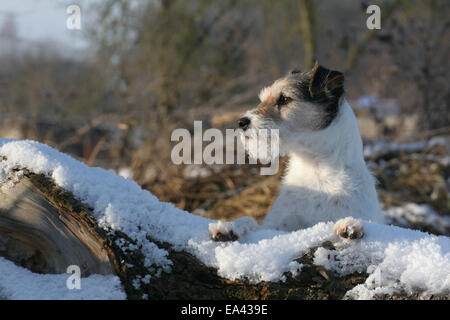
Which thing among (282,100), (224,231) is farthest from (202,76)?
(224,231)

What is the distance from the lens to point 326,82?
3.52 metres

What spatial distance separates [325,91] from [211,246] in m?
1.91

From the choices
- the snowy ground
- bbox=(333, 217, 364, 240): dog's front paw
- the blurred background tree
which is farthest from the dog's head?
the blurred background tree

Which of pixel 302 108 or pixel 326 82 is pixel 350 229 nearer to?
pixel 302 108

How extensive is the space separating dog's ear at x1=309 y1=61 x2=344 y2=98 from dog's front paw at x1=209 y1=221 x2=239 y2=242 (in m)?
1.71

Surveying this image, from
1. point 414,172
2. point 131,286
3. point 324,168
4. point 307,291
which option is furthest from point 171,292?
point 414,172

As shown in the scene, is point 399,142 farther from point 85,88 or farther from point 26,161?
point 85,88

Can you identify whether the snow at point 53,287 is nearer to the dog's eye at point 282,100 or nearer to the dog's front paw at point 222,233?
the dog's front paw at point 222,233

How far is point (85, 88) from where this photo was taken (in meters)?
11.9

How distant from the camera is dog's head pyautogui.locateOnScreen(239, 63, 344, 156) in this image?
3496 mm

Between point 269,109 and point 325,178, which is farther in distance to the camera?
point 269,109

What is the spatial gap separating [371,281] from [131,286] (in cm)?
121

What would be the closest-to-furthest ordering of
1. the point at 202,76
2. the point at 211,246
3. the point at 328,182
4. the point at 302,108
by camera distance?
the point at 211,246 < the point at 328,182 < the point at 302,108 < the point at 202,76

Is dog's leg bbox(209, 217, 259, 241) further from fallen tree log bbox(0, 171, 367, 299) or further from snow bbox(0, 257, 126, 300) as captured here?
snow bbox(0, 257, 126, 300)
